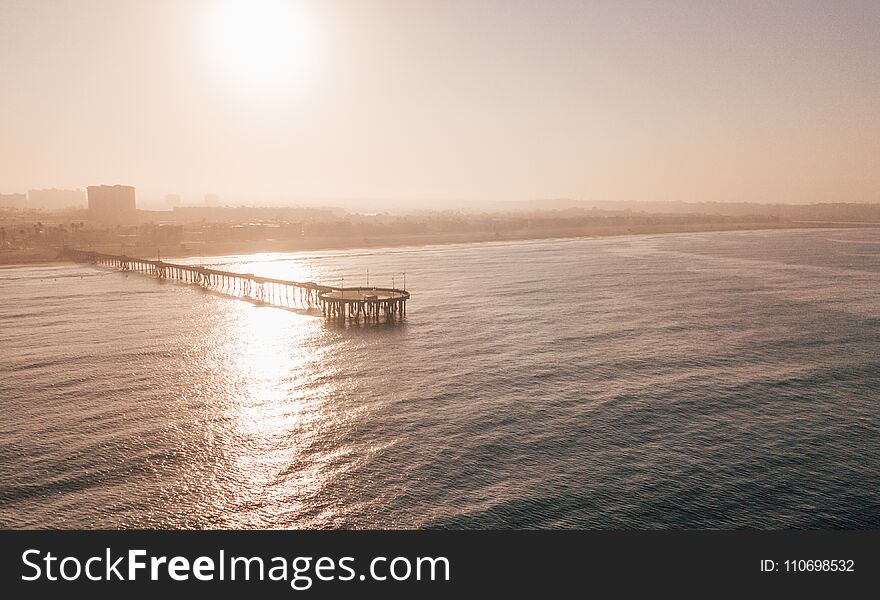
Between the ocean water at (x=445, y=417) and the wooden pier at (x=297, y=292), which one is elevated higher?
the wooden pier at (x=297, y=292)

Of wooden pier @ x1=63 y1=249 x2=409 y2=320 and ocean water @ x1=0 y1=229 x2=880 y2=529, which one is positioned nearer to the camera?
ocean water @ x1=0 y1=229 x2=880 y2=529

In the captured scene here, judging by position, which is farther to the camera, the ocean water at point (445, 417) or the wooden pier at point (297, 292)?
the wooden pier at point (297, 292)

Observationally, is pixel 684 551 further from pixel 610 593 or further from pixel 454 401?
pixel 454 401

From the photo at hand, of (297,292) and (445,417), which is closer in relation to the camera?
(445,417)

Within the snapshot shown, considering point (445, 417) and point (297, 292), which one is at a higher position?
point (297, 292)
